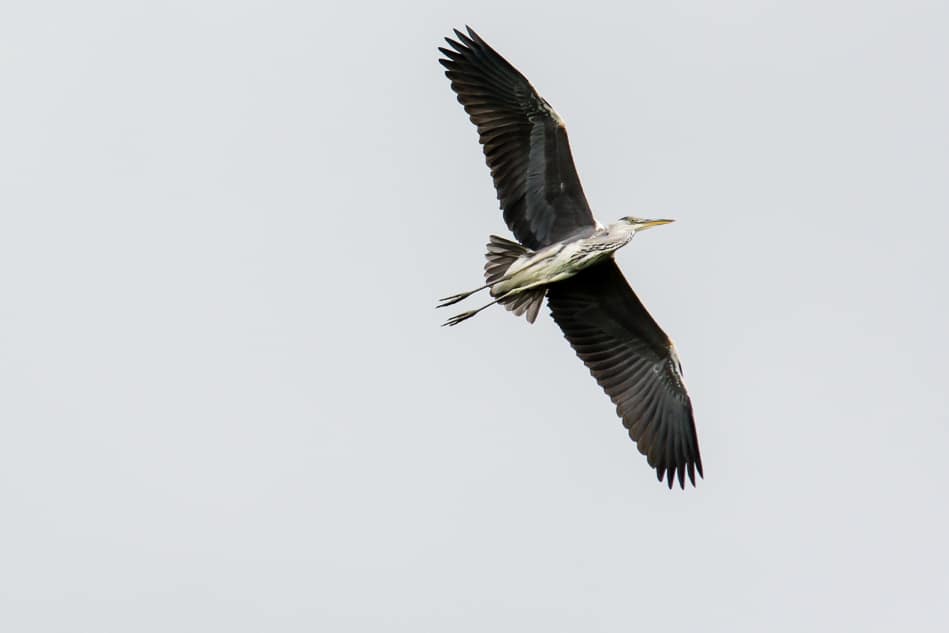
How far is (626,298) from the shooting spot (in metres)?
16.5

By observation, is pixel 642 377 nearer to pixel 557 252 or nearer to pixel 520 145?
pixel 557 252

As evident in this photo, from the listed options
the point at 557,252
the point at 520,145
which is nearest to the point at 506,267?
the point at 557,252

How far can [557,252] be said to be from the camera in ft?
51.9

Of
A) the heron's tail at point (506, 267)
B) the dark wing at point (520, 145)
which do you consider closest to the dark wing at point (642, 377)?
the heron's tail at point (506, 267)

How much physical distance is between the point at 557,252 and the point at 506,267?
0.53 metres

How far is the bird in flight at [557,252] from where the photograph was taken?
15719mm

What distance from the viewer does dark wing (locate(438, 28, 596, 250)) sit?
15.6 meters

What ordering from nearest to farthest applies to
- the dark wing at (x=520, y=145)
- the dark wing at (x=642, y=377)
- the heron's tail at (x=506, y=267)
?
the dark wing at (x=520, y=145) → the heron's tail at (x=506, y=267) → the dark wing at (x=642, y=377)

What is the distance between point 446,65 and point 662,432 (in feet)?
13.6

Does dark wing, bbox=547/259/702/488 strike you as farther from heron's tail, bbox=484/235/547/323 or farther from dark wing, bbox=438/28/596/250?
dark wing, bbox=438/28/596/250

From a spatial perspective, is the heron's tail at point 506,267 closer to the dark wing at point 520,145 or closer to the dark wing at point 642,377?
the dark wing at point 520,145

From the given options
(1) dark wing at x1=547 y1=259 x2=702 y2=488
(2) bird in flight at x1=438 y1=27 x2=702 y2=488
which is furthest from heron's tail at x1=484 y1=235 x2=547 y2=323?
(1) dark wing at x1=547 y1=259 x2=702 y2=488

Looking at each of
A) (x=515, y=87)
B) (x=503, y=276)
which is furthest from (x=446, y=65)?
(x=503, y=276)

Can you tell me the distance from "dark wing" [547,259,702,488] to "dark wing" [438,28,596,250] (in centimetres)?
100
